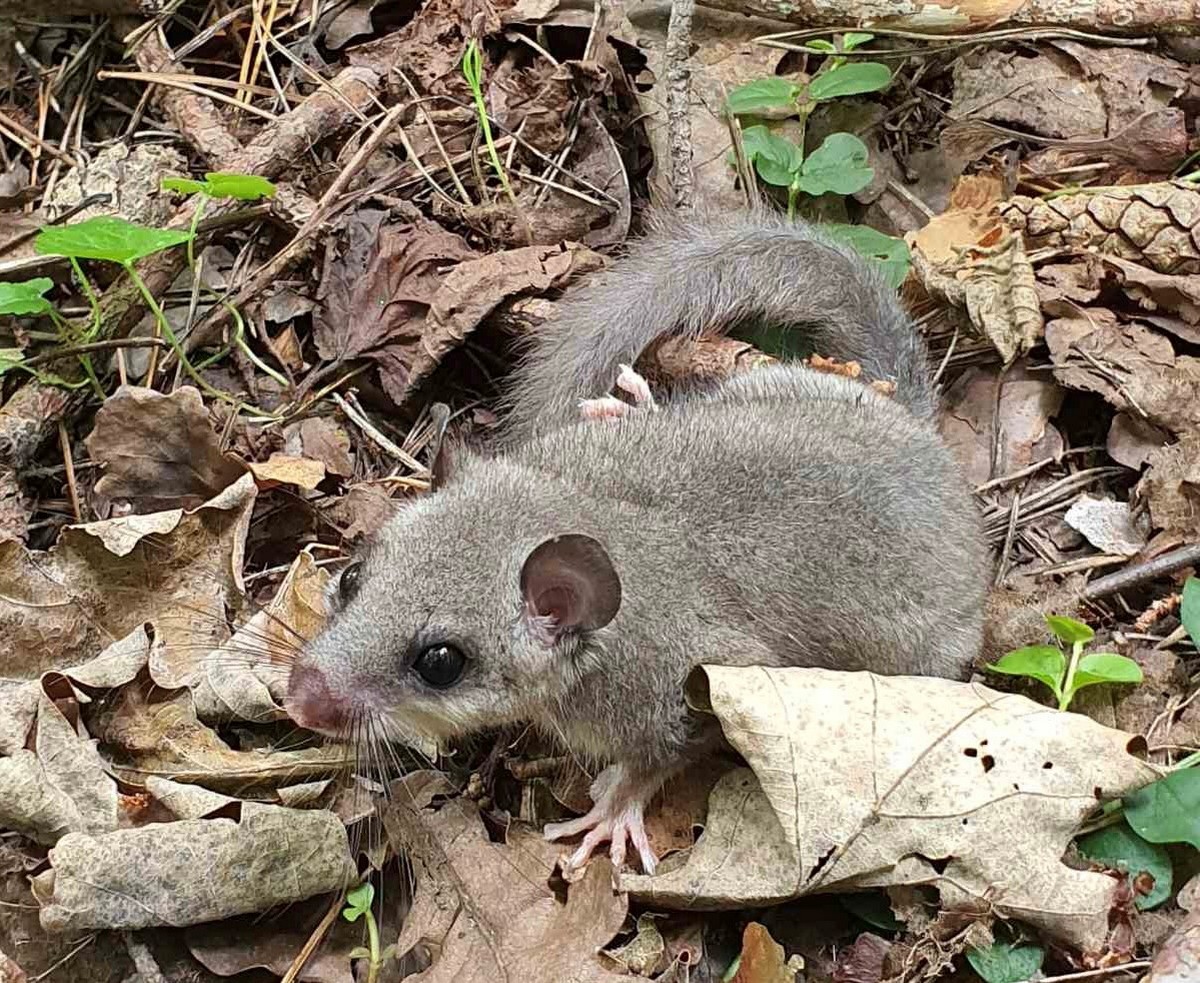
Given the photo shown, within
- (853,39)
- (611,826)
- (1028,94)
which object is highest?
(853,39)

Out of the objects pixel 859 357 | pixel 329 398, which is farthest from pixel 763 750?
pixel 329 398

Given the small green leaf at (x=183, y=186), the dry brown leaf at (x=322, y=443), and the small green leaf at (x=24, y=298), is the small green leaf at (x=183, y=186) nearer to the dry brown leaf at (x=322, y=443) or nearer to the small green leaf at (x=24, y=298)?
the small green leaf at (x=24, y=298)

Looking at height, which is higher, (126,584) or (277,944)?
(126,584)

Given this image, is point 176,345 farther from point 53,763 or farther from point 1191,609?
point 1191,609

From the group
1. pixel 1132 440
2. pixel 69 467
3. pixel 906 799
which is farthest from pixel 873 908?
pixel 69 467

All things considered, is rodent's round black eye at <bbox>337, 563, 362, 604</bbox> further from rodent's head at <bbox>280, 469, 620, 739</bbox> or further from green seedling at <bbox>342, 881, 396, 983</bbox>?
green seedling at <bbox>342, 881, 396, 983</bbox>

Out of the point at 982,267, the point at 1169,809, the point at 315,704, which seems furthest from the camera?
the point at 982,267

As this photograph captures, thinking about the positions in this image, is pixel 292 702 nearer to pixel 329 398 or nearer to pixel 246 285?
pixel 329 398

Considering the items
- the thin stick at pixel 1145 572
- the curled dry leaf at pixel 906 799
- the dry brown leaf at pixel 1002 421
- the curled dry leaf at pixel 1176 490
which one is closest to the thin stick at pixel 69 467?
the curled dry leaf at pixel 906 799
